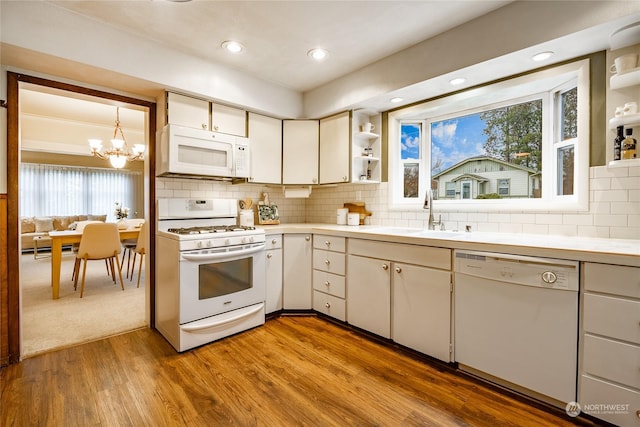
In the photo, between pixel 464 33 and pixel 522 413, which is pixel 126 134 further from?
pixel 522 413

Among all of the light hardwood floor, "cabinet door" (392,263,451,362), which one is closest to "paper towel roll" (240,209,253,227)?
the light hardwood floor

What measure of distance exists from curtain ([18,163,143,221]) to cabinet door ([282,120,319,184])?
698 centimetres

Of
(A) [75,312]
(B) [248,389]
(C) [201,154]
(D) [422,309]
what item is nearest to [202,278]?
(B) [248,389]

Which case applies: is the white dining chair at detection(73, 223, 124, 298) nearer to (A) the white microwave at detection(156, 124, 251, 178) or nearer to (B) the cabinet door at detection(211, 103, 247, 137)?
(A) the white microwave at detection(156, 124, 251, 178)

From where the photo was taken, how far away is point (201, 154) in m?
2.63

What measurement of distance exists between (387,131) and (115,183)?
801 cm

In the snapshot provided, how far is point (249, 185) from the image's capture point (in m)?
3.39

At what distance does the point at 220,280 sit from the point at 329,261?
980 mm

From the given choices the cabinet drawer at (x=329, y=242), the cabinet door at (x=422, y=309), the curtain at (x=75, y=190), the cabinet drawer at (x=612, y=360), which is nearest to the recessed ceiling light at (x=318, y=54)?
the cabinet drawer at (x=329, y=242)

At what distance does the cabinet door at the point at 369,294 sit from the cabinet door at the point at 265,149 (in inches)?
52.2

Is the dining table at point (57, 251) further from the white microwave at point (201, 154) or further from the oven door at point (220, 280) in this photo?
the oven door at point (220, 280)

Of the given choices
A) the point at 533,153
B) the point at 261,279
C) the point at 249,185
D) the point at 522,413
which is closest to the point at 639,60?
the point at 533,153

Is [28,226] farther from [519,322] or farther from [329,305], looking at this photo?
[519,322]

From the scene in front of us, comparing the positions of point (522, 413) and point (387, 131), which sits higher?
point (387, 131)
